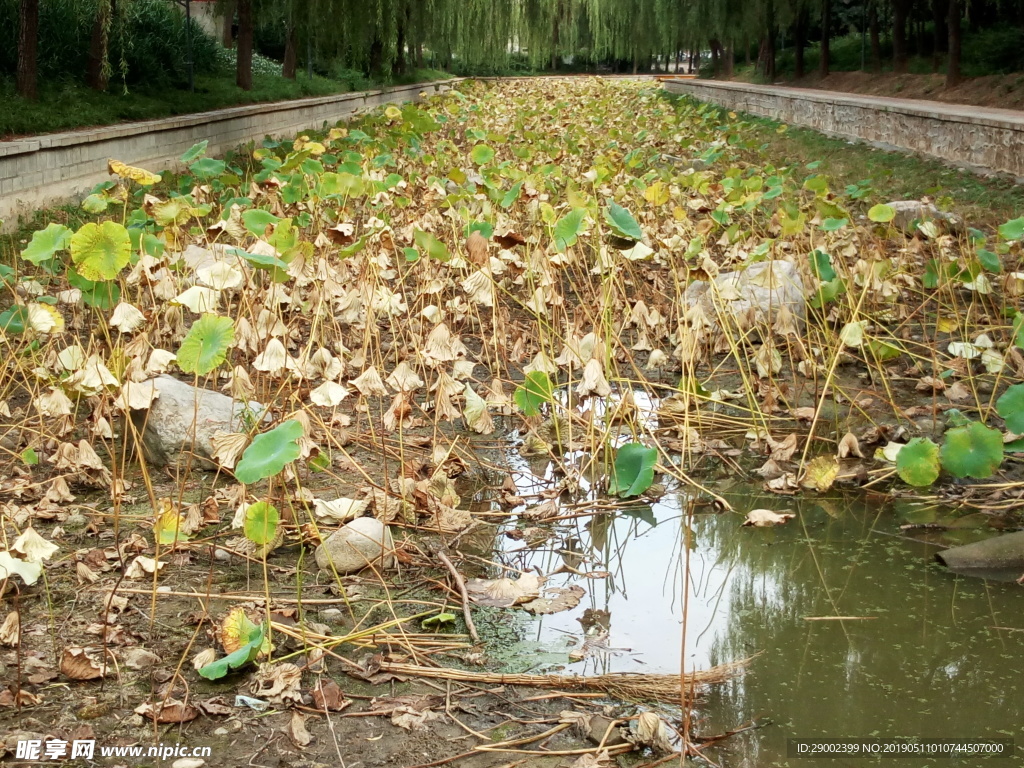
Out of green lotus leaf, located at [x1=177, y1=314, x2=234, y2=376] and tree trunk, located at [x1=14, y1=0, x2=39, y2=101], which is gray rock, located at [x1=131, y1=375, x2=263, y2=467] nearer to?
green lotus leaf, located at [x1=177, y1=314, x2=234, y2=376]

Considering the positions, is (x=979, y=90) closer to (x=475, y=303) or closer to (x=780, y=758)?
(x=475, y=303)

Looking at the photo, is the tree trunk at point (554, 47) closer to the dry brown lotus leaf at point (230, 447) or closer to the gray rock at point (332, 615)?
the dry brown lotus leaf at point (230, 447)

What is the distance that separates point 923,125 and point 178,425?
31.7ft

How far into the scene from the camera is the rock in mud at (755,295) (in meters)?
→ 4.74

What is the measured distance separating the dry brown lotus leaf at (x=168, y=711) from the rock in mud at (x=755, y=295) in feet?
9.31

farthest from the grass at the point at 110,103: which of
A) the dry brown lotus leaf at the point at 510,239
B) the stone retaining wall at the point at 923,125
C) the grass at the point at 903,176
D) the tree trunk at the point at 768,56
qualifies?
the tree trunk at the point at 768,56

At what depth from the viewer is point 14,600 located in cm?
280

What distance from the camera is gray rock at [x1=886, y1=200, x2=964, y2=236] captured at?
259 inches

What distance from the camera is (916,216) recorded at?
7.35m

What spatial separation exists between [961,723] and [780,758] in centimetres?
45

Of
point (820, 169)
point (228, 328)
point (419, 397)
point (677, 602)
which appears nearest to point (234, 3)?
point (820, 169)

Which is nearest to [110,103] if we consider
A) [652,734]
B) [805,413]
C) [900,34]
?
[805,413]

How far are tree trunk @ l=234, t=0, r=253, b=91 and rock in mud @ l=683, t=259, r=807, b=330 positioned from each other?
32.0 feet

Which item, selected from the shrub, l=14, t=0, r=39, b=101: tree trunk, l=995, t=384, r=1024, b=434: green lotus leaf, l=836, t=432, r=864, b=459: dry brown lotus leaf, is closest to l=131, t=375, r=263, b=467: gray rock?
l=836, t=432, r=864, b=459: dry brown lotus leaf
